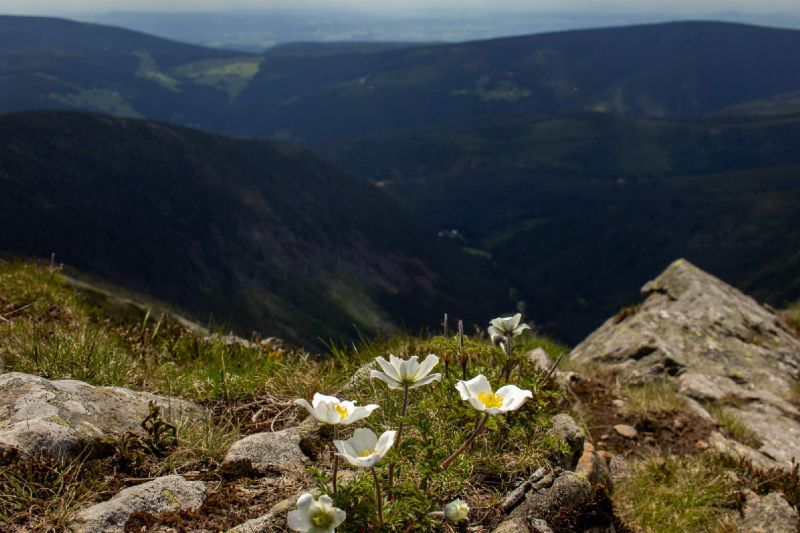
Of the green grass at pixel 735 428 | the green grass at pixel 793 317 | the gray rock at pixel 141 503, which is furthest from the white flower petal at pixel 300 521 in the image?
the green grass at pixel 793 317

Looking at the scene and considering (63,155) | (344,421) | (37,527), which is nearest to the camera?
(344,421)

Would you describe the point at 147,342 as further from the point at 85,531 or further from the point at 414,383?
the point at 414,383

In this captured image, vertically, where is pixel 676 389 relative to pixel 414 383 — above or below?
below

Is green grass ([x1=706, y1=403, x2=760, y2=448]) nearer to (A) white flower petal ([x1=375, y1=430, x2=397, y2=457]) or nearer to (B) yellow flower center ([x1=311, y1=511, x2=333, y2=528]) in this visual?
(A) white flower petal ([x1=375, y1=430, x2=397, y2=457])

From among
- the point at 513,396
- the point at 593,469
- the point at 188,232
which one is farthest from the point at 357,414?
the point at 188,232

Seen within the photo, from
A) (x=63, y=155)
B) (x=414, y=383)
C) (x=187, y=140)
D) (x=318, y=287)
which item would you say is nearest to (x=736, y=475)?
(x=414, y=383)

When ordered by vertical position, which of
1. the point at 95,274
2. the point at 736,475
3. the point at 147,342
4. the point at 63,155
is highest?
the point at 147,342

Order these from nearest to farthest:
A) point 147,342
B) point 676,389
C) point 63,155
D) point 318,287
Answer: point 147,342 < point 676,389 < point 63,155 < point 318,287
